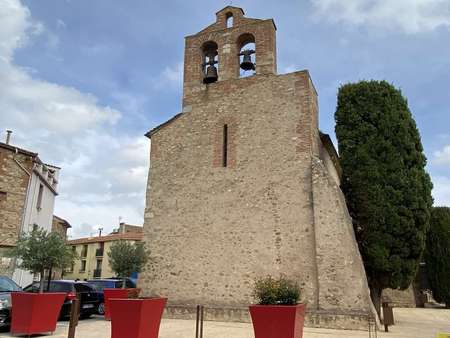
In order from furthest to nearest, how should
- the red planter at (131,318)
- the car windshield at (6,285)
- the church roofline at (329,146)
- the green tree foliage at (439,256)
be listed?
the green tree foliage at (439,256) < the church roofline at (329,146) < the car windshield at (6,285) < the red planter at (131,318)

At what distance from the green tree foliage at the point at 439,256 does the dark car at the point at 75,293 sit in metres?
19.0

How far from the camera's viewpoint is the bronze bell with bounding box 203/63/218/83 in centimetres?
1472

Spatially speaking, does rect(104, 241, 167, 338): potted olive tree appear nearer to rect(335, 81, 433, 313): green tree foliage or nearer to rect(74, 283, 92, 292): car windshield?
rect(74, 283, 92, 292): car windshield

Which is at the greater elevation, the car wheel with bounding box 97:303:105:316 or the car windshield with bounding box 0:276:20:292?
the car windshield with bounding box 0:276:20:292

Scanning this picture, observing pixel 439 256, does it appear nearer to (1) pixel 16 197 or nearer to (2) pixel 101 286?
(2) pixel 101 286

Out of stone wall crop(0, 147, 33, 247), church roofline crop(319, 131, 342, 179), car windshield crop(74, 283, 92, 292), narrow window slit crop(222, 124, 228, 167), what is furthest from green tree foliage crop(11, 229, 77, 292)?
stone wall crop(0, 147, 33, 247)

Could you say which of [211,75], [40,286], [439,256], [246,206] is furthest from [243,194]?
[439,256]

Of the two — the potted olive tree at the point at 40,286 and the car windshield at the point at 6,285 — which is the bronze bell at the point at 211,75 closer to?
the potted olive tree at the point at 40,286

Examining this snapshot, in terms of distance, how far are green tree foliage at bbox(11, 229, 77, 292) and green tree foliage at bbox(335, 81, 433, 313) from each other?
28.7ft

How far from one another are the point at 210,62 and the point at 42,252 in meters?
9.30

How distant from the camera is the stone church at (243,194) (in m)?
10.9

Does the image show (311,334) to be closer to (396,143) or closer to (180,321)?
(180,321)

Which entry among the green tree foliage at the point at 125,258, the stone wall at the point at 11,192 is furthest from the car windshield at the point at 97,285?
the stone wall at the point at 11,192

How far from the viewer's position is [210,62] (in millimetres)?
15109
